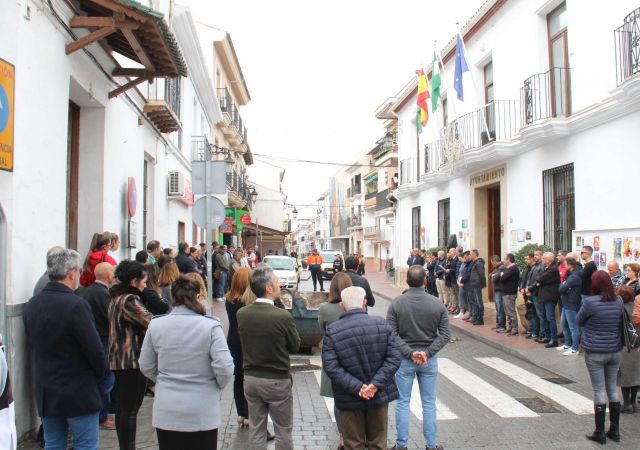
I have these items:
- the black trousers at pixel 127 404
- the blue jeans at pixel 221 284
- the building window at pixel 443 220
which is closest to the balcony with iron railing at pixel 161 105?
the blue jeans at pixel 221 284

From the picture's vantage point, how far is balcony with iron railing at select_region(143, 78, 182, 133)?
10786mm

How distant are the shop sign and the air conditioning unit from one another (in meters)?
8.97

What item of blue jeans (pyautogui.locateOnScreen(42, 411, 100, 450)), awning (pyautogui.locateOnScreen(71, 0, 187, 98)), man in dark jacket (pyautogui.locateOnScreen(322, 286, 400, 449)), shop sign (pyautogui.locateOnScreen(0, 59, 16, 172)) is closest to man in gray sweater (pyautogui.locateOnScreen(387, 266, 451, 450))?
man in dark jacket (pyautogui.locateOnScreen(322, 286, 400, 449))

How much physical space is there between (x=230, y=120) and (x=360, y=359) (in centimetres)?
2483

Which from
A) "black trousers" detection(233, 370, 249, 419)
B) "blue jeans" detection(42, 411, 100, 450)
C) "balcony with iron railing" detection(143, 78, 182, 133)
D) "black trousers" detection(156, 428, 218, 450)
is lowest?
"black trousers" detection(233, 370, 249, 419)

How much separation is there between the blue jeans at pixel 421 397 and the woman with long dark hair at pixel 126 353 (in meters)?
2.46

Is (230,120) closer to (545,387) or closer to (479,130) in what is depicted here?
(479,130)

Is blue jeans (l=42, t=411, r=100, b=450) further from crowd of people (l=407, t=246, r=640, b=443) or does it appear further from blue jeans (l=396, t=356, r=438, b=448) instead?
crowd of people (l=407, t=246, r=640, b=443)

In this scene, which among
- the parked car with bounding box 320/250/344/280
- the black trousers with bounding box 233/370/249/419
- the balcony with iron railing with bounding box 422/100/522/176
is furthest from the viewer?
the parked car with bounding box 320/250/344/280

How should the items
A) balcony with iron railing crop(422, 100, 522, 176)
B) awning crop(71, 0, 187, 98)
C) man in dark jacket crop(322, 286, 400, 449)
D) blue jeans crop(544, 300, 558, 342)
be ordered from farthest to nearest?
1. balcony with iron railing crop(422, 100, 522, 176)
2. blue jeans crop(544, 300, 558, 342)
3. awning crop(71, 0, 187, 98)
4. man in dark jacket crop(322, 286, 400, 449)

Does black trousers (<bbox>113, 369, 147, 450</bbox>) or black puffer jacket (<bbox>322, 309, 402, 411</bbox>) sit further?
black trousers (<bbox>113, 369, 147, 450</bbox>)

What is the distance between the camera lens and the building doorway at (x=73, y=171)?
7.97 metres

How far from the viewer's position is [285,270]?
22.9 m

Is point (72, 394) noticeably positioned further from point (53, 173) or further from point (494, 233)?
point (494, 233)
